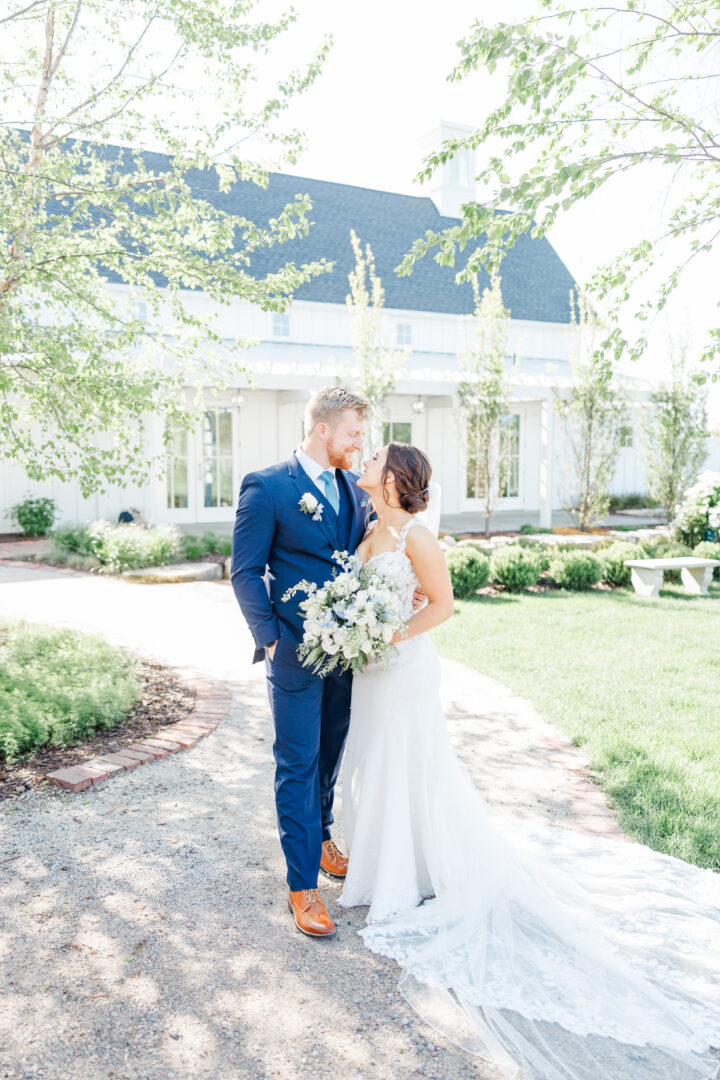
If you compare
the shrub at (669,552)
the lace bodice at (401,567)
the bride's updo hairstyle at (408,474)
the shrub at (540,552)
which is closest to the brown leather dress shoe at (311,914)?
the lace bodice at (401,567)

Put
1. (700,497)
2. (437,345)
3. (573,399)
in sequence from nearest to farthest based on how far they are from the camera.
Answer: (700,497) → (573,399) → (437,345)

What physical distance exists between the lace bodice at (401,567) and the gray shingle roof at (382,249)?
16215 mm

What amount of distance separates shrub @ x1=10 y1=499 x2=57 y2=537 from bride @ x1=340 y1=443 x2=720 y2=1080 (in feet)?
41.7

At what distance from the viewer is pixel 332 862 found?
341cm

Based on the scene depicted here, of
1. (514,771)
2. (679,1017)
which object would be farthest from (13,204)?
(679,1017)

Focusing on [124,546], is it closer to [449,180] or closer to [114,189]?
[114,189]

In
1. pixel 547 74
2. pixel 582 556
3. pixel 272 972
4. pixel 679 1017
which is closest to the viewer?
pixel 679 1017

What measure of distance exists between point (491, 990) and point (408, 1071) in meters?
0.44

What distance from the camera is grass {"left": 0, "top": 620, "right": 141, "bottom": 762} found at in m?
4.55

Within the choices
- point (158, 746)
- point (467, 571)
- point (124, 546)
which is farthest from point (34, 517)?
point (158, 746)

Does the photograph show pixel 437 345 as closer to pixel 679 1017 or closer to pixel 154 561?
pixel 154 561

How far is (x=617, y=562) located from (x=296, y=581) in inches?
342

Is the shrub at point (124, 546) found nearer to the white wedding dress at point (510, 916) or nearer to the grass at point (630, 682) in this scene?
the grass at point (630, 682)

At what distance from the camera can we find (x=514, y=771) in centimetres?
450
